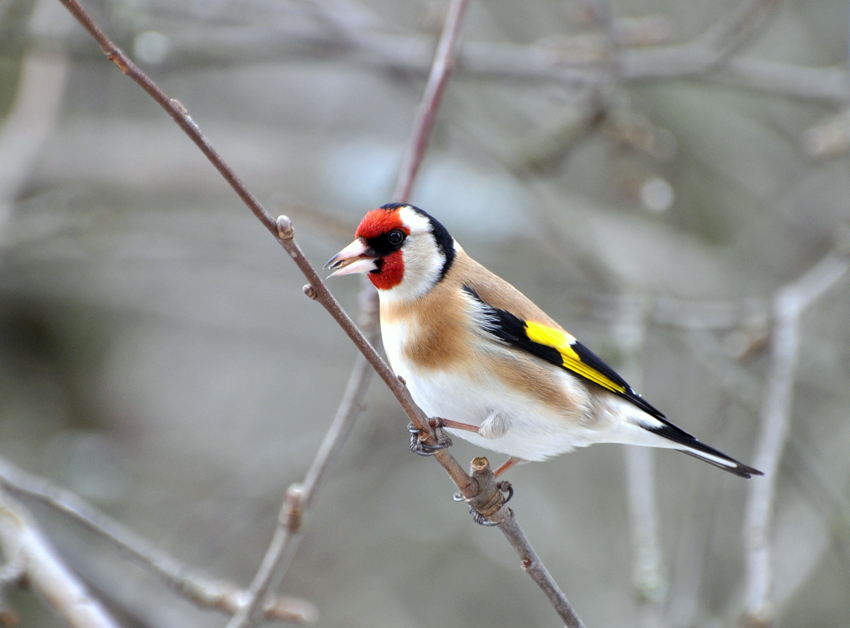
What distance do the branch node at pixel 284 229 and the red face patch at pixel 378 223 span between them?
997 millimetres

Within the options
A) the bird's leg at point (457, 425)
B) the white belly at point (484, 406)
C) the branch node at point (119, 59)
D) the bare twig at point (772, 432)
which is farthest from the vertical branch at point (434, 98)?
the bare twig at point (772, 432)

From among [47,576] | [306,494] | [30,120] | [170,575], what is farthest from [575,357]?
[30,120]

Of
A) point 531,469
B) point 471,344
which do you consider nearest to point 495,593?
point 531,469

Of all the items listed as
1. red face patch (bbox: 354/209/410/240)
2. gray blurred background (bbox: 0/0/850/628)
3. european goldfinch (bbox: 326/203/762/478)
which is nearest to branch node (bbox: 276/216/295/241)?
european goldfinch (bbox: 326/203/762/478)

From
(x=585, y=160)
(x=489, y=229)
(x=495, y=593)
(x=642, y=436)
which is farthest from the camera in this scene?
(x=585, y=160)

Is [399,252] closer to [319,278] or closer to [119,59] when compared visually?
[319,278]

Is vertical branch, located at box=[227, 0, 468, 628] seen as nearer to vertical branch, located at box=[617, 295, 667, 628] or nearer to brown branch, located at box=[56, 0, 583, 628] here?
brown branch, located at box=[56, 0, 583, 628]

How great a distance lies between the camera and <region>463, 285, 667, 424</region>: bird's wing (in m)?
2.58

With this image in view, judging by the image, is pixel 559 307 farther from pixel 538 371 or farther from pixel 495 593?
pixel 538 371

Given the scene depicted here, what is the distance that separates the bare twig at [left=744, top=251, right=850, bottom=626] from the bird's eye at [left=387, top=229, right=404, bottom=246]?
57.8 inches

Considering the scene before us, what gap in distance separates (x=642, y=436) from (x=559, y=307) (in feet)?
13.0

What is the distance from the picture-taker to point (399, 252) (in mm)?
2520

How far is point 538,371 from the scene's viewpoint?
259 centimetres

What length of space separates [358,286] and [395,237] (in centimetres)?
337
